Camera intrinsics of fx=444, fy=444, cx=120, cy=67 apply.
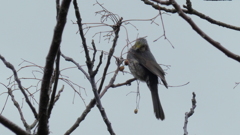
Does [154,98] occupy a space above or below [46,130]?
above

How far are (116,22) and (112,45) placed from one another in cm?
33

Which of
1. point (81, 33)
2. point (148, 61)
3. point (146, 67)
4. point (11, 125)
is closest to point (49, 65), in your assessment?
point (11, 125)

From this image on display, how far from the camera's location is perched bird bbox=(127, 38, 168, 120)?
899cm

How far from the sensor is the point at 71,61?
4.07 meters

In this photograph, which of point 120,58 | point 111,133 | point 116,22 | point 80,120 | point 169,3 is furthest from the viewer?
point 120,58

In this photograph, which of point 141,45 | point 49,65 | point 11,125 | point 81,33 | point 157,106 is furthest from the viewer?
point 141,45

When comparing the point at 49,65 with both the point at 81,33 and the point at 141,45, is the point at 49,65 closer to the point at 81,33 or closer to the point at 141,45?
the point at 81,33

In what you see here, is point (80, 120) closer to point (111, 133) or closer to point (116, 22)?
point (111, 133)

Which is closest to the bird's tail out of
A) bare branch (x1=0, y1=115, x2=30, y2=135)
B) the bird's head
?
the bird's head

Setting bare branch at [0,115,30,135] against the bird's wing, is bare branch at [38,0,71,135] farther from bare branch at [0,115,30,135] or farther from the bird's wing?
the bird's wing

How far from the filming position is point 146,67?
30.0ft

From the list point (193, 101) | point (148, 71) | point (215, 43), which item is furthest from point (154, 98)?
point (215, 43)

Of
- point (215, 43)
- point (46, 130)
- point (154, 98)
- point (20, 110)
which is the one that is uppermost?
point (154, 98)

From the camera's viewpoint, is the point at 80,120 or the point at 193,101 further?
the point at 193,101
